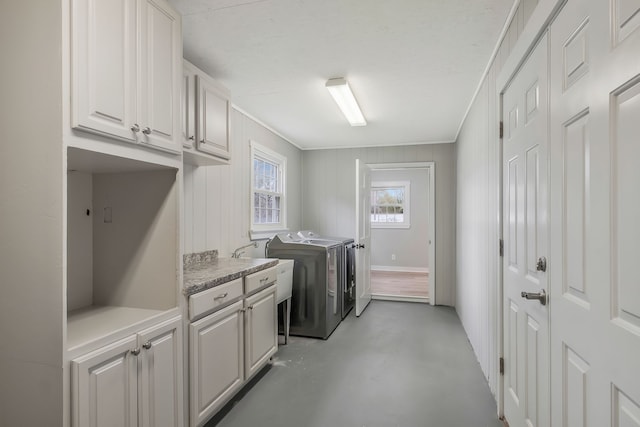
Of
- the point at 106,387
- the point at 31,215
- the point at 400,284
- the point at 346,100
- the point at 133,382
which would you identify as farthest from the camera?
the point at 400,284

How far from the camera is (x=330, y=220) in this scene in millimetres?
5270

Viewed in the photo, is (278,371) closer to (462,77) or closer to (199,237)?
(199,237)

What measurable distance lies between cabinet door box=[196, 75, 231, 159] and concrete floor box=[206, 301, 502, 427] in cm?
179

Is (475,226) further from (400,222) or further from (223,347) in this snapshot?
(400,222)

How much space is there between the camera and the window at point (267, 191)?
3.83 meters

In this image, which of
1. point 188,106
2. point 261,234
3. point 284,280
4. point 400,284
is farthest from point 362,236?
point 188,106

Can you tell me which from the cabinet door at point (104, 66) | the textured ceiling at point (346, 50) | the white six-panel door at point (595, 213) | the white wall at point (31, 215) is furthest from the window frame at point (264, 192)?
the white six-panel door at point (595, 213)

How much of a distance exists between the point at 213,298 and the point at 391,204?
20.6 ft

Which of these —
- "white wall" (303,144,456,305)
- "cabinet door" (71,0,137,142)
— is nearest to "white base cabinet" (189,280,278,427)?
"cabinet door" (71,0,137,142)

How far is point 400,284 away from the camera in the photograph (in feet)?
20.3

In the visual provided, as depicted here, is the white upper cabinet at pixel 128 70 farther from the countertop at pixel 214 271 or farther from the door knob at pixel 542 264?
the door knob at pixel 542 264

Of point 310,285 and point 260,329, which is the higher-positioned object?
point 310,285

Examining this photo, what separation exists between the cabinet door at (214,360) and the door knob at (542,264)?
176 cm

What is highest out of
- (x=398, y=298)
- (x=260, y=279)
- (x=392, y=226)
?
(x=392, y=226)
